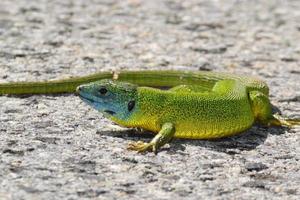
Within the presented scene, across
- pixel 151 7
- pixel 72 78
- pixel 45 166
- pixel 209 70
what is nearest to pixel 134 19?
pixel 151 7

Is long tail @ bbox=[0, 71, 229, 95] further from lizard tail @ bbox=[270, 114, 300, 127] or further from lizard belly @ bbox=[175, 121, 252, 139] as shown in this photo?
lizard belly @ bbox=[175, 121, 252, 139]

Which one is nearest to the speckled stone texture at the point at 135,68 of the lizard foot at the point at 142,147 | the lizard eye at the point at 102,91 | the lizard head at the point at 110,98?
the lizard foot at the point at 142,147

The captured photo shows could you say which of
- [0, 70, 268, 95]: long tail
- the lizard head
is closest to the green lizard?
the lizard head

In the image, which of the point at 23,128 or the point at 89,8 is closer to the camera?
the point at 23,128

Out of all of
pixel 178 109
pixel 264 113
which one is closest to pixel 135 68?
pixel 264 113

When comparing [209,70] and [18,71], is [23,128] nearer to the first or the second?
[18,71]

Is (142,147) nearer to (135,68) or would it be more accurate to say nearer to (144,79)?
(144,79)
